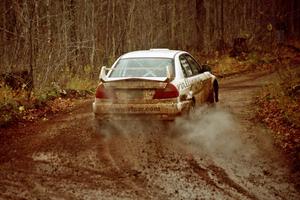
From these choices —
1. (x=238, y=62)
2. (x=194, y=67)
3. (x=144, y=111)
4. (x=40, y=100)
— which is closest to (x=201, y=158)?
(x=144, y=111)

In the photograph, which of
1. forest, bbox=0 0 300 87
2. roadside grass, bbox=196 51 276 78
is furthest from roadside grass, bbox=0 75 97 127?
roadside grass, bbox=196 51 276 78

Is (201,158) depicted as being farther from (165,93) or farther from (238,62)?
(238,62)

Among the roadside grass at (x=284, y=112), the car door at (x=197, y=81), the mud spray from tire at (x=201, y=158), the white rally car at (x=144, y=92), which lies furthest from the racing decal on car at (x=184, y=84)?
the roadside grass at (x=284, y=112)

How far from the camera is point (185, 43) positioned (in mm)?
29500

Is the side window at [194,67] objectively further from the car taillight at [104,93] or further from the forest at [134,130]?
the car taillight at [104,93]

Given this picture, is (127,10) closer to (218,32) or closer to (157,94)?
(218,32)

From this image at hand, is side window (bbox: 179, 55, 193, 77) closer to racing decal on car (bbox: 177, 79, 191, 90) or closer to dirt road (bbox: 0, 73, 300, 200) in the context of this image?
racing decal on car (bbox: 177, 79, 191, 90)

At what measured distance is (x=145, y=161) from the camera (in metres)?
8.24

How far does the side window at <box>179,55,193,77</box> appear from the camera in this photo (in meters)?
11.0

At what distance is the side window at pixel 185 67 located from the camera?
36.1ft

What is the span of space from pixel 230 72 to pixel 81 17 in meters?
7.72

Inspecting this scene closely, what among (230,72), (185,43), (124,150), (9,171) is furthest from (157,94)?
(185,43)

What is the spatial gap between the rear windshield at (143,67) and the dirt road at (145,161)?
3.50ft

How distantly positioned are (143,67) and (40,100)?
4394mm
